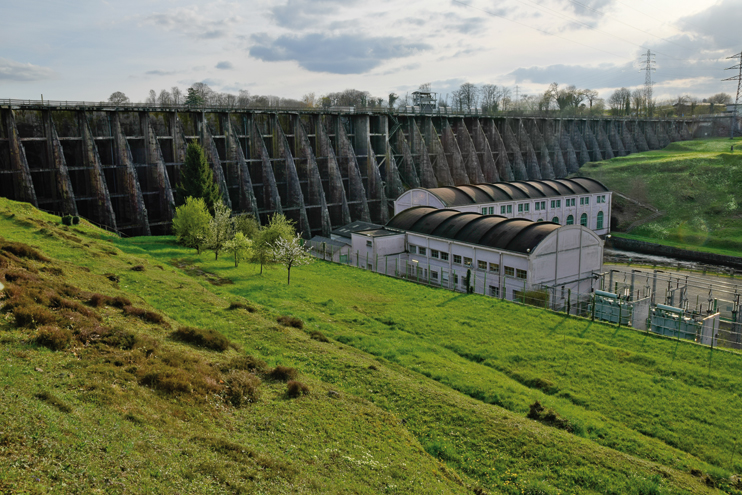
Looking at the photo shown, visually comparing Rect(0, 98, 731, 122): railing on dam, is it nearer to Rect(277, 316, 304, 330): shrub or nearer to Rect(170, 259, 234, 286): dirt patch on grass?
Rect(170, 259, 234, 286): dirt patch on grass

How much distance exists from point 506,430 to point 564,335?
1316 centimetres

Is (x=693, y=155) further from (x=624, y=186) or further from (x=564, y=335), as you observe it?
(x=564, y=335)

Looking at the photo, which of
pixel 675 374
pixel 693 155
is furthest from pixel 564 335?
pixel 693 155

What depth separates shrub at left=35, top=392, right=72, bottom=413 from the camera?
13031 millimetres

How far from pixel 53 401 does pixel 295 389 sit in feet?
25.2

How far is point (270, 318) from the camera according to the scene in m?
28.8

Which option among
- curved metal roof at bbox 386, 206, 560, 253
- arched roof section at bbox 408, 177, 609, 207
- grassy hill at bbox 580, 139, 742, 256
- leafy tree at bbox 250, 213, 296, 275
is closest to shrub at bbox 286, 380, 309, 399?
leafy tree at bbox 250, 213, 296, 275

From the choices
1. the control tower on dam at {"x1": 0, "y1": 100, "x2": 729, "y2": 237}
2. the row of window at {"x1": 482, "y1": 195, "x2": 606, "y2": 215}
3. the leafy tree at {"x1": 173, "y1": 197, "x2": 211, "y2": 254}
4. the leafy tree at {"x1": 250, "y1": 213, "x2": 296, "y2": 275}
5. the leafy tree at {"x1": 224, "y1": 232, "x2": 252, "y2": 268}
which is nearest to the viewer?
the leafy tree at {"x1": 250, "y1": 213, "x2": 296, "y2": 275}

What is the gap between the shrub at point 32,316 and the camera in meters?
17.8

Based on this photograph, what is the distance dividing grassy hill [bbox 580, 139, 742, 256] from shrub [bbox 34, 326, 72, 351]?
2781 inches

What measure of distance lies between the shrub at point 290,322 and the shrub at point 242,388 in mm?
8532

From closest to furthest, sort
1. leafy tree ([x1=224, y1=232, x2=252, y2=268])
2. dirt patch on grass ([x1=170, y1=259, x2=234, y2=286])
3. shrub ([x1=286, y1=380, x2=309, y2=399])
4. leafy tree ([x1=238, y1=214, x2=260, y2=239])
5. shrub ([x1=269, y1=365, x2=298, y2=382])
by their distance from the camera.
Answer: shrub ([x1=286, y1=380, x2=309, y2=399]) → shrub ([x1=269, y1=365, x2=298, y2=382]) → dirt patch on grass ([x1=170, y1=259, x2=234, y2=286]) → leafy tree ([x1=224, y1=232, x2=252, y2=268]) → leafy tree ([x1=238, y1=214, x2=260, y2=239])

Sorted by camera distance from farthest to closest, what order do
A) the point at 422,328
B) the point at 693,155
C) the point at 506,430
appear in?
the point at 693,155
the point at 422,328
the point at 506,430

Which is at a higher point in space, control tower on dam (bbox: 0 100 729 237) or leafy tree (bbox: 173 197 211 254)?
control tower on dam (bbox: 0 100 729 237)
